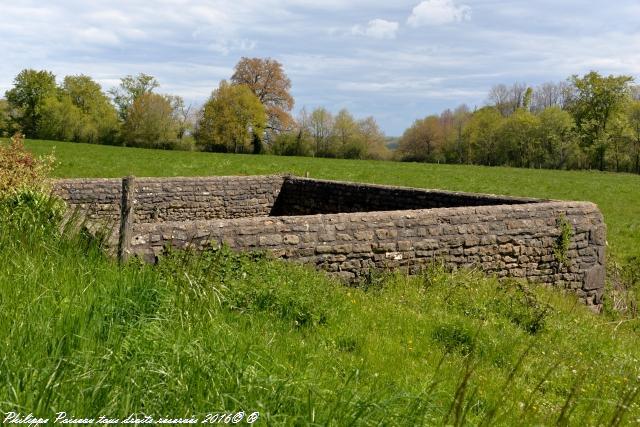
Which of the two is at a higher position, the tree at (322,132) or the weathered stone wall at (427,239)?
the tree at (322,132)

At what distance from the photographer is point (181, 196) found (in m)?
15.2

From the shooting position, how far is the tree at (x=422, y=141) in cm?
7275

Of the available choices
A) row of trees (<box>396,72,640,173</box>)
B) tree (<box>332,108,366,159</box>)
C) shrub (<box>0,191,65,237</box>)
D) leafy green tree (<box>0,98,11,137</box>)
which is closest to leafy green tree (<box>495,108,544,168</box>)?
row of trees (<box>396,72,640,173</box>)

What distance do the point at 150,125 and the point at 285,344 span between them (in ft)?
206

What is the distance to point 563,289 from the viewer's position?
1030cm

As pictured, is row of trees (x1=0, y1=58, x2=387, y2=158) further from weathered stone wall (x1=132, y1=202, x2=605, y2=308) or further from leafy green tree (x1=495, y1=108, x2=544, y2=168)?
weathered stone wall (x1=132, y1=202, x2=605, y2=308)

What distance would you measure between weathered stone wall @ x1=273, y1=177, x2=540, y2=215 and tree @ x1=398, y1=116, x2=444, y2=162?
56.4 metres

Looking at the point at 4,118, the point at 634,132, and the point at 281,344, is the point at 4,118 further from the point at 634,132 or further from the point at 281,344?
the point at 281,344

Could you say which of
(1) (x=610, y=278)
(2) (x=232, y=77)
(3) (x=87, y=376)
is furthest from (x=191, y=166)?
(2) (x=232, y=77)

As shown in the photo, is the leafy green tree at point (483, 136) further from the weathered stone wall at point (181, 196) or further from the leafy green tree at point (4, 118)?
the leafy green tree at point (4, 118)

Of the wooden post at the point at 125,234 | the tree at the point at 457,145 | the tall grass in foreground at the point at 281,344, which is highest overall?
the tree at the point at 457,145

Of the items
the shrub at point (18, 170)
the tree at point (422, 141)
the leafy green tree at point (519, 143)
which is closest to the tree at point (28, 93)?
the tree at point (422, 141)

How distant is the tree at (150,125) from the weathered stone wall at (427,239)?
188 feet

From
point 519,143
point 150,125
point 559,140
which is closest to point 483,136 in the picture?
point 519,143
